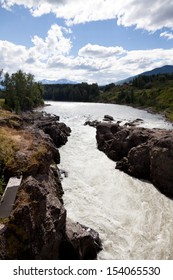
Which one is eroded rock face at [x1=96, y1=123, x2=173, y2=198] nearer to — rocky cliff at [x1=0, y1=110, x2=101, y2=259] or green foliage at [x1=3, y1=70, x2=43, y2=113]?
rocky cliff at [x1=0, y1=110, x2=101, y2=259]

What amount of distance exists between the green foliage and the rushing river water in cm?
6767

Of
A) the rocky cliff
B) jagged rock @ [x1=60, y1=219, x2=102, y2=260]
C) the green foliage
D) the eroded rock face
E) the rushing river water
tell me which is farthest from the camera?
the green foliage

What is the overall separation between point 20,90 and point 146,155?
271ft

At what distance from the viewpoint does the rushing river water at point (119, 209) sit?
23.8 metres

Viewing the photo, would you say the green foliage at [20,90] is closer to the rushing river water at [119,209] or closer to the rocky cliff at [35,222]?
the rushing river water at [119,209]

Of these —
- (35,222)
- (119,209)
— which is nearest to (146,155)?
(119,209)

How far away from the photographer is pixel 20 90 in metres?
113

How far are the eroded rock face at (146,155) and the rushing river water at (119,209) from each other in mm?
1381

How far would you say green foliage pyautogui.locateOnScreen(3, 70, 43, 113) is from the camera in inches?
4220

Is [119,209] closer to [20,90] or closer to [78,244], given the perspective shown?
[78,244]

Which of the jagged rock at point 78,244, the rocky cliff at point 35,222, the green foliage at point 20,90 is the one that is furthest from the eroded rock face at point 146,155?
the green foliage at point 20,90

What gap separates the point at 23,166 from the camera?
24.6 metres

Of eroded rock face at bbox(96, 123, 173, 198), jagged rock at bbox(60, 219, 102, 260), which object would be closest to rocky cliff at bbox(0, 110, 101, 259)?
jagged rock at bbox(60, 219, 102, 260)

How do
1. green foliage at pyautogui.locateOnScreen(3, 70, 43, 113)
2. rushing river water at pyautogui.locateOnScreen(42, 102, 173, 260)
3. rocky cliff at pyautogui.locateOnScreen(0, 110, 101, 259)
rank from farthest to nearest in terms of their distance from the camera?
green foliage at pyautogui.locateOnScreen(3, 70, 43, 113) → rushing river water at pyautogui.locateOnScreen(42, 102, 173, 260) → rocky cliff at pyautogui.locateOnScreen(0, 110, 101, 259)
